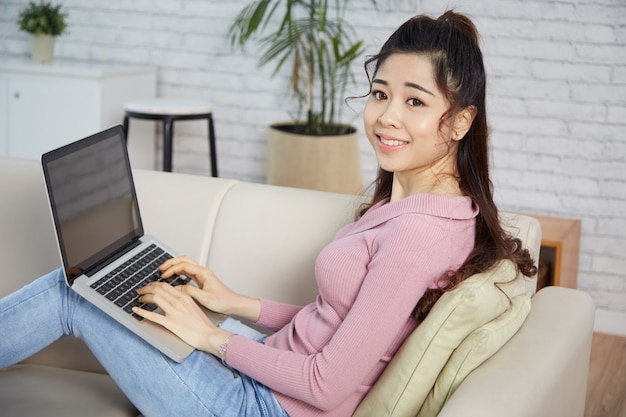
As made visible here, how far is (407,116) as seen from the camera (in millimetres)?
1586

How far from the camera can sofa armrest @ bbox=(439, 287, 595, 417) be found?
4.31ft

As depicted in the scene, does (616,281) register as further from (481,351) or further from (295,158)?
(481,351)

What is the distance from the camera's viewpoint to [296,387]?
1484 mm

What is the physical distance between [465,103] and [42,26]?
295cm

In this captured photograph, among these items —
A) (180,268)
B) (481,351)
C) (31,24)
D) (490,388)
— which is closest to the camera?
(490,388)

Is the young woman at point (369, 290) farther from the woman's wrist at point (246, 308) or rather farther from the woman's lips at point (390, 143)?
the woman's wrist at point (246, 308)

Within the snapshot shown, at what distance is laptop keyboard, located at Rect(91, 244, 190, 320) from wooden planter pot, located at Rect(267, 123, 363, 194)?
1793 millimetres

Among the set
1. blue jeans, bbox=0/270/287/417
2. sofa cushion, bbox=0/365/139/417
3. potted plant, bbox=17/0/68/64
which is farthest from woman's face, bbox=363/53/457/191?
potted plant, bbox=17/0/68/64

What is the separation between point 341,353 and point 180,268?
1.54 feet

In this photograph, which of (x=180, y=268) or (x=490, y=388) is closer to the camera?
(x=490, y=388)

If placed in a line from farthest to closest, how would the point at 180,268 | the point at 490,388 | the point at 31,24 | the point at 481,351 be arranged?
the point at 31,24 < the point at 180,268 < the point at 481,351 < the point at 490,388

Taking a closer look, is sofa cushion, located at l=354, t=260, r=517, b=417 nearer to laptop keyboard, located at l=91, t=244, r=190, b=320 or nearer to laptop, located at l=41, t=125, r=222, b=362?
laptop, located at l=41, t=125, r=222, b=362

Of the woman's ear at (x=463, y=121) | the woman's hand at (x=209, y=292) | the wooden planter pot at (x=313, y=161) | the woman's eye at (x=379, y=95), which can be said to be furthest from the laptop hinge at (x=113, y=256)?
the wooden planter pot at (x=313, y=161)

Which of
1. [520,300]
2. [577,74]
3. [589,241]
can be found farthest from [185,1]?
[520,300]
